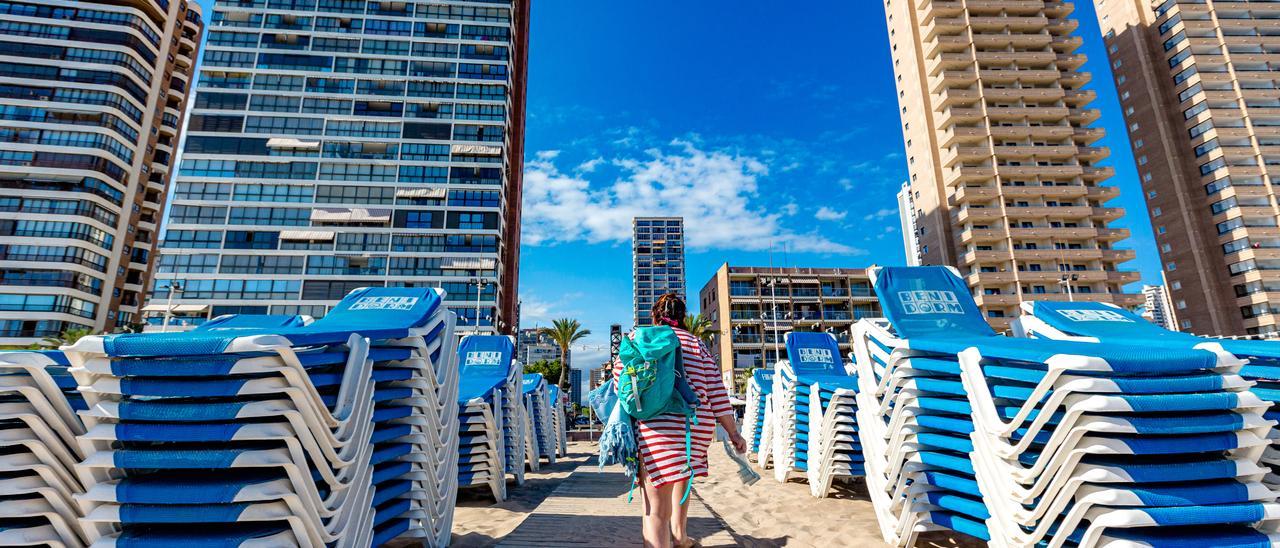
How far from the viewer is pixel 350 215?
4075cm

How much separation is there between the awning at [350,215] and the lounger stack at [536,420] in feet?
107

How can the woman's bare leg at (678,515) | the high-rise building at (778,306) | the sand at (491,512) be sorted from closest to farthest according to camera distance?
the woman's bare leg at (678,515)
the sand at (491,512)
the high-rise building at (778,306)

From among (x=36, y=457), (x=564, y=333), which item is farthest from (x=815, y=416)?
(x=564, y=333)

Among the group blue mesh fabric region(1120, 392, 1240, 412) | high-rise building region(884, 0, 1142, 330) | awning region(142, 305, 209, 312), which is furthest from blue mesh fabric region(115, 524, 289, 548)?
high-rise building region(884, 0, 1142, 330)

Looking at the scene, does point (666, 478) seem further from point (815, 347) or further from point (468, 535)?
point (815, 347)

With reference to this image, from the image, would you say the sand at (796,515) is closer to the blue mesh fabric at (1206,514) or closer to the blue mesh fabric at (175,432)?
the blue mesh fabric at (1206,514)

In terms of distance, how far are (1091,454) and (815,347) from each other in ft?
24.7

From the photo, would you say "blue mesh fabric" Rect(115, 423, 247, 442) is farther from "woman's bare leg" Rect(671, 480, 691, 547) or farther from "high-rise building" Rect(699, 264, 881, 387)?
"high-rise building" Rect(699, 264, 881, 387)

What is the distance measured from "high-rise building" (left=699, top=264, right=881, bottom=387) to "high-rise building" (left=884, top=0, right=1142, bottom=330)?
27.9ft

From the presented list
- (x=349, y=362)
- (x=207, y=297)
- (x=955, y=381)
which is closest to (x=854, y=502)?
(x=955, y=381)

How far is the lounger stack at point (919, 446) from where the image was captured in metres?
3.57

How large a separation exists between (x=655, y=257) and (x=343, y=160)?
82.8 metres

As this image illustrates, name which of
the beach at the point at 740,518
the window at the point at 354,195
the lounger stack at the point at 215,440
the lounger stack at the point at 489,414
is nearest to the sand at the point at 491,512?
the beach at the point at 740,518

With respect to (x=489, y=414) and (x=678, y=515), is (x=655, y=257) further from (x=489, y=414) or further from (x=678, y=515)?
(x=678, y=515)
